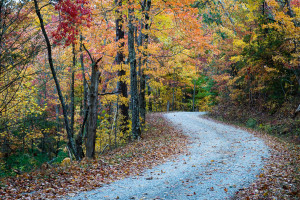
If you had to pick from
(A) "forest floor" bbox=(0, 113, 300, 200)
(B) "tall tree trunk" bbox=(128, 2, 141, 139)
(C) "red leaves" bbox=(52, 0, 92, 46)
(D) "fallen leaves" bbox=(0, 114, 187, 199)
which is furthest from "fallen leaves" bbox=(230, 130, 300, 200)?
(B) "tall tree trunk" bbox=(128, 2, 141, 139)

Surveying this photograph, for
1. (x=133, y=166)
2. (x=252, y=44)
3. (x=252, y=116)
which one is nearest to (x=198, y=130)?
(x=252, y=116)

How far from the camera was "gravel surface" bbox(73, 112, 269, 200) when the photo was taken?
5.57m

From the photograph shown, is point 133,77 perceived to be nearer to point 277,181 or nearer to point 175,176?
point 175,176

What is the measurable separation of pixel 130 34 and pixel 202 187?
8.88 metres

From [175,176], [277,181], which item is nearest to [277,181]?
[277,181]

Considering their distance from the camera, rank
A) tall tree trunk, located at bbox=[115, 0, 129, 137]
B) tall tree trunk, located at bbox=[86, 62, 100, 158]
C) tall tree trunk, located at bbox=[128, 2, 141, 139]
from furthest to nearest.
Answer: tall tree trunk, located at bbox=[115, 0, 129, 137]
tall tree trunk, located at bbox=[128, 2, 141, 139]
tall tree trunk, located at bbox=[86, 62, 100, 158]

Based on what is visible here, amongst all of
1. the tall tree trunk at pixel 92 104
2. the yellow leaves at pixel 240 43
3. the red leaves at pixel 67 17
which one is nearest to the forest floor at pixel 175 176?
the tall tree trunk at pixel 92 104

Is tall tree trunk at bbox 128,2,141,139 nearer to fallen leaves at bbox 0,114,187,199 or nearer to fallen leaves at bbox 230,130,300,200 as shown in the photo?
fallen leaves at bbox 0,114,187,199

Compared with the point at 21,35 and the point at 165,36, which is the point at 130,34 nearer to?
the point at 165,36

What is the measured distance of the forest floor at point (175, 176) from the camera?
216 inches

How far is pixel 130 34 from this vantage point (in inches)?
486

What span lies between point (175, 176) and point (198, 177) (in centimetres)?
68

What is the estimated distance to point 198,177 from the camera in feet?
22.5

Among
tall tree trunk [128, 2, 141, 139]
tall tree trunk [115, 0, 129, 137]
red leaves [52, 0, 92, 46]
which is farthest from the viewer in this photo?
tall tree trunk [115, 0, 129, 137]
